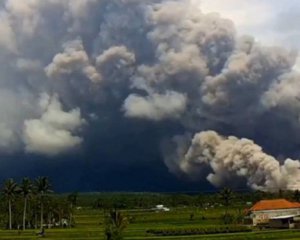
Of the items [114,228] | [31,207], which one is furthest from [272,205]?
[114,228]

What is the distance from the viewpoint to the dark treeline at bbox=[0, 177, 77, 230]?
164625mm

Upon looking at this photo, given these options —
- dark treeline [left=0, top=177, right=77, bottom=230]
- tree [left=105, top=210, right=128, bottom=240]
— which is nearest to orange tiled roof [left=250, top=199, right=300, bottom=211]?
dark treeline [left=0, top=177, right=77, bottom=230]

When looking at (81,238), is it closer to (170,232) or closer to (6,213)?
(170,232)

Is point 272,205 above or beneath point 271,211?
above

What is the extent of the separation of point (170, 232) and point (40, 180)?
201 feet

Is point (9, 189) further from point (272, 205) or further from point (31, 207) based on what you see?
point (272, 205)

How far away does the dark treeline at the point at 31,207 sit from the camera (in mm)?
164625

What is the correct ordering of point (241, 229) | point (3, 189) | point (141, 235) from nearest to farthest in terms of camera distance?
point (141, 235) → point (241, 229) → point (3, 189)

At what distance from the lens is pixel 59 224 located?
7037 inches

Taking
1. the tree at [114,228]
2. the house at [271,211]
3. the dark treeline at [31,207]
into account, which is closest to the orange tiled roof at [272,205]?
the house at [271,211]

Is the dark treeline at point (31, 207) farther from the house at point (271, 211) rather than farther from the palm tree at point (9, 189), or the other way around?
the house at point (271, 211)

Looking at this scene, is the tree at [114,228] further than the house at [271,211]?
No

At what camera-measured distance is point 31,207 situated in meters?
174

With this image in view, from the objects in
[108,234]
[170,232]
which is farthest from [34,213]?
[108,234]
